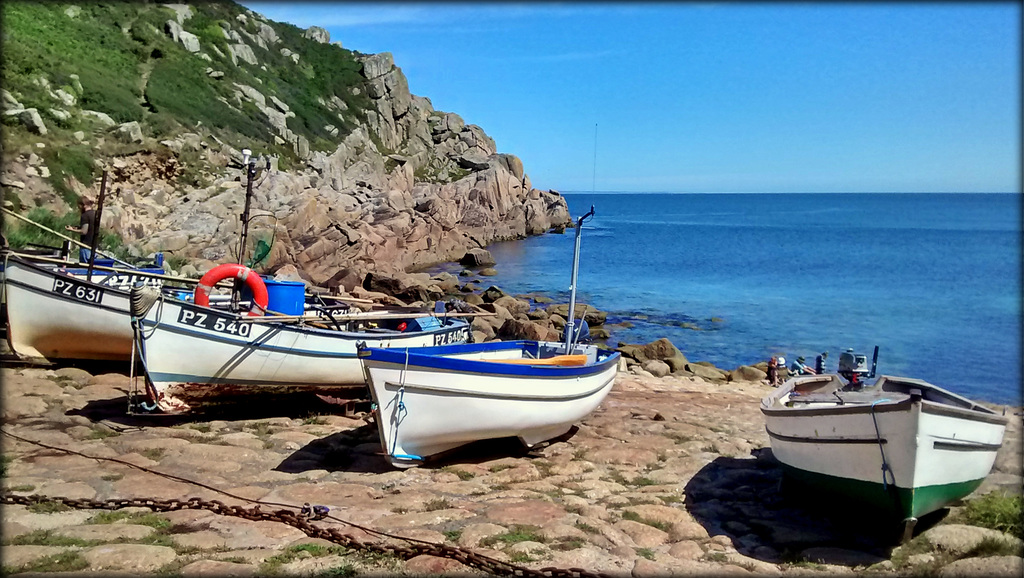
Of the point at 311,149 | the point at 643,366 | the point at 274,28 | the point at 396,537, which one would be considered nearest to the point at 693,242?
the point at 311,149

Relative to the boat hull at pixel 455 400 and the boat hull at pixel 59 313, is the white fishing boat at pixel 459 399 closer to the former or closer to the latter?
the boat hull at pixel 455 400

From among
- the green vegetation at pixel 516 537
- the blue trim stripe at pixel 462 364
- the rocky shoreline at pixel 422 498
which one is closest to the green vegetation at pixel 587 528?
the rocky shoreline at pixel 422 498

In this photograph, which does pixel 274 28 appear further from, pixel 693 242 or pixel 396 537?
pixel 396 537

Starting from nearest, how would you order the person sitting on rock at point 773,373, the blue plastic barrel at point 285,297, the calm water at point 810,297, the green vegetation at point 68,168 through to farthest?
the blue plastic barrel at point 285,297, the person sitting on rock at point 773,373, the calm water at point 810,297, the green vegetation at point 68,168

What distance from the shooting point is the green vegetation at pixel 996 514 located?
7523mm

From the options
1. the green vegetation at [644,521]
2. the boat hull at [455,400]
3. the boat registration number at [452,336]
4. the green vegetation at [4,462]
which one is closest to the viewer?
the green vegetation at [644,521]

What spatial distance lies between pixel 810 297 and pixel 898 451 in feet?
124

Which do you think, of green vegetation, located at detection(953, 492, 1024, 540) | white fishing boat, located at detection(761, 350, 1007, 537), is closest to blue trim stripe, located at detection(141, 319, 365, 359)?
white fishing boat, located at detection(761, 350, 1007, 537)

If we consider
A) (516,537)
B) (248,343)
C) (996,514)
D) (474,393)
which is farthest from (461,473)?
(996,514)

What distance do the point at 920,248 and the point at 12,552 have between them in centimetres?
8720

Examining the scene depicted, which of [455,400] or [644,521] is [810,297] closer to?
[455,400]

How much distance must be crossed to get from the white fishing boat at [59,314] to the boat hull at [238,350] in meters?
2.59

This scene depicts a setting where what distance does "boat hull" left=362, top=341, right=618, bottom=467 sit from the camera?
31.7 feet

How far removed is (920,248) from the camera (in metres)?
78.3
